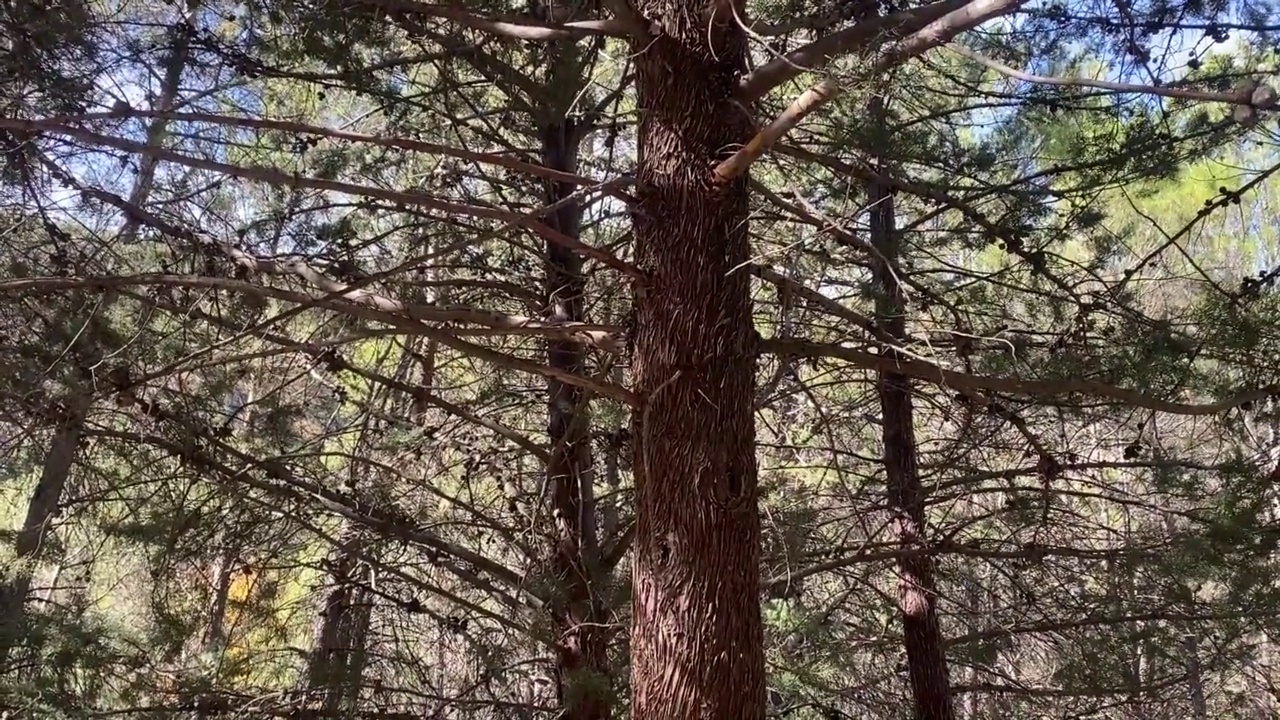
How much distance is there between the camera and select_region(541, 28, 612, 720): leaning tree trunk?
4.25 meters

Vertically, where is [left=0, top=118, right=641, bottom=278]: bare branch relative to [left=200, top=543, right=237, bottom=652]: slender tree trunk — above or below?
above

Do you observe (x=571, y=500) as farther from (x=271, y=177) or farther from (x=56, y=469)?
(x=271, y=177)

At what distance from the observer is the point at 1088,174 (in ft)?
15.4

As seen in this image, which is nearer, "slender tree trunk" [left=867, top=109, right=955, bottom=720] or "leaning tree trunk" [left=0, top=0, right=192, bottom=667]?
"leaning tree trunk" [left=0, top=0, right=192, bottom=667]

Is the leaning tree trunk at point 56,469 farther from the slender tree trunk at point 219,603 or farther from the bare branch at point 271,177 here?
the bare branch at point 271,177

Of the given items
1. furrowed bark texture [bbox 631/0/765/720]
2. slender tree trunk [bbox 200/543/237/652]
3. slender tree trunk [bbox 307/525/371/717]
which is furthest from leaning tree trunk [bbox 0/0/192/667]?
furrowed bark texture [bbox 631/0/765/720]

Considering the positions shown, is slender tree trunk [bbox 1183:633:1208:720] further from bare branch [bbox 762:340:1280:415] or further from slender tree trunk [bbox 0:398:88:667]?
slender tree trunk [bbox 0:398:88:667]

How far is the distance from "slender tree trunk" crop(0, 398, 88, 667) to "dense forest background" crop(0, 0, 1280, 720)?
0.07 feet

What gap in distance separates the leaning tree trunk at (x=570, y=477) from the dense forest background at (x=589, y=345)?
0.02m

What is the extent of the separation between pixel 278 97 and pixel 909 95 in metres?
3.35

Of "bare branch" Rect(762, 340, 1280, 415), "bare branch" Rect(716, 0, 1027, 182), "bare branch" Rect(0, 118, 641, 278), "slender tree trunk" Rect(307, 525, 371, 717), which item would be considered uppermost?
"bare branch" Rect(716, 0, 1027, 182)

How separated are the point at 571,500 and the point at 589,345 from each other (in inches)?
65.3

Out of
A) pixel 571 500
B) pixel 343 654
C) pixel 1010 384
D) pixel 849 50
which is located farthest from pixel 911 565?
pixel 849 50

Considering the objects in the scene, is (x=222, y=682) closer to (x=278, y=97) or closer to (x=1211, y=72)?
(x=278, y=97)
